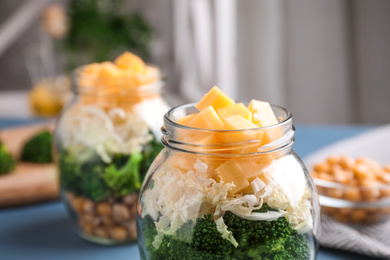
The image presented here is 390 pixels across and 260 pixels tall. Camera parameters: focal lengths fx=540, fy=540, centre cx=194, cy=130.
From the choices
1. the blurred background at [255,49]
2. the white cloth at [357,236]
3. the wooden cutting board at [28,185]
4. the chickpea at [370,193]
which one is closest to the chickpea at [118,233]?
the wooden cutting board at [28,185]

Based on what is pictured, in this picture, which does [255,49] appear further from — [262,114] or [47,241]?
[262,114]

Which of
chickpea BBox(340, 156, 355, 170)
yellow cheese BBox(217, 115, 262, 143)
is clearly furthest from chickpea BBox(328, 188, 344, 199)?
yellow cheese BBox(217, 115, 262, 143)

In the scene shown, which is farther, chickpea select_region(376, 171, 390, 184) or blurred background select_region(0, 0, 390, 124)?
blurred background select_region(0, 0, 390, 124)

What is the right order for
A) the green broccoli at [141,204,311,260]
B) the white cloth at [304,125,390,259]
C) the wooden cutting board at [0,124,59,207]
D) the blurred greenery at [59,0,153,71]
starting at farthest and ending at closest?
the blurred greenery at [59,0,153,71], the wooden cutting board at [0,124,59,207], the white cloth at [304,125,390,259], the green broccoli at [141,204,311,260]

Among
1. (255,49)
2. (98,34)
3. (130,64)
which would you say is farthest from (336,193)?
(98,34)

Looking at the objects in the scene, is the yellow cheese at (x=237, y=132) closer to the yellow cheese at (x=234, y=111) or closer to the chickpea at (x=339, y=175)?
the yellow cheese at (x=234, y=111)

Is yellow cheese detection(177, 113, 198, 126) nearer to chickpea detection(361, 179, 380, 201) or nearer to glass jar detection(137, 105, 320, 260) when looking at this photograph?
glass jar detection(137, 105, 320, 260)
